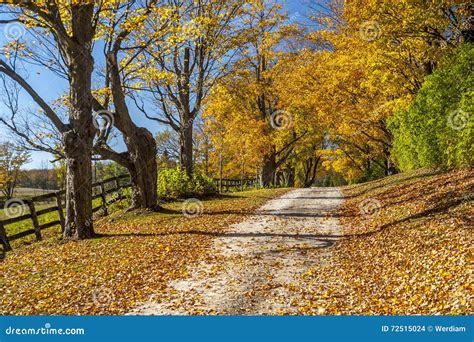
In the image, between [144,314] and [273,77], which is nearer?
[144,314]

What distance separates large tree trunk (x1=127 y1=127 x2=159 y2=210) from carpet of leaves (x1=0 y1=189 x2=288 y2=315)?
2.14m

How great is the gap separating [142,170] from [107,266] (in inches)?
340

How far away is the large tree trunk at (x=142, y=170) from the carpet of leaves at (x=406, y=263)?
894cm

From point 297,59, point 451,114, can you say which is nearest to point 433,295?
point 451,114

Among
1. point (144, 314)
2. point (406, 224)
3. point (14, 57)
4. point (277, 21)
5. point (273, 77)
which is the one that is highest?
point (277, 21)

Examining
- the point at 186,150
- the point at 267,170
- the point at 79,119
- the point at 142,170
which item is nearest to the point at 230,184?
the point at 267,170

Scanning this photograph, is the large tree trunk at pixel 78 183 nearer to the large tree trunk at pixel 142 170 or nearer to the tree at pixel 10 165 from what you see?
the large tree trunk at pixel 142 170

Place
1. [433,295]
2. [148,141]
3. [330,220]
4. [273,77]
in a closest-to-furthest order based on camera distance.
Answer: [433,295]
[330,220]
[148,141]
[273,77]

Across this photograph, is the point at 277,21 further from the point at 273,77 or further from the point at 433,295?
the point at 433,295

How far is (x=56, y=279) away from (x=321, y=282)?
19.9 feet

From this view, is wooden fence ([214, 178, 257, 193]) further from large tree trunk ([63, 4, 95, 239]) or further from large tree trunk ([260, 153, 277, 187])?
large tree trunk ([63, 4, 95, 239])

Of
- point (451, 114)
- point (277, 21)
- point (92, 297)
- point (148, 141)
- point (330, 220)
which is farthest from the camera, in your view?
point (277, 21)

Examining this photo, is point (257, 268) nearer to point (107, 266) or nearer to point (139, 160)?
point (107, 266)

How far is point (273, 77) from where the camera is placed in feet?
102
